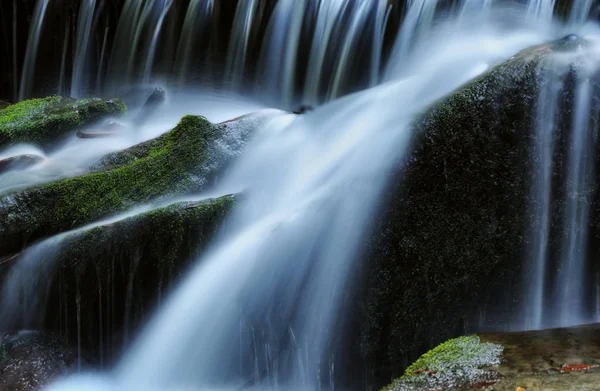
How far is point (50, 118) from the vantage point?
6773 mm

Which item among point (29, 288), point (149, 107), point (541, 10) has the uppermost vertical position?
point (541, 10)

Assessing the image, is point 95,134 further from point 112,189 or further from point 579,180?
point 579,180

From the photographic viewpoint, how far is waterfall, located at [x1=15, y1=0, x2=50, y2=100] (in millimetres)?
10586

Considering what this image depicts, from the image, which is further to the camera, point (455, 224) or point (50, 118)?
point (50, 118)

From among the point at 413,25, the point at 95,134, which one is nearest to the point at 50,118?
the point at 95,134

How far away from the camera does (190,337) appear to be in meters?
4.46

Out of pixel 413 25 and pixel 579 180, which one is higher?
pixel 413 25

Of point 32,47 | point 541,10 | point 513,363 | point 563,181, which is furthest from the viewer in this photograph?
point 32,47

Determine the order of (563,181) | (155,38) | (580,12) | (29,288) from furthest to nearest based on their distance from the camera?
(155,38) < (580,12) < (29,288) < (563,181)

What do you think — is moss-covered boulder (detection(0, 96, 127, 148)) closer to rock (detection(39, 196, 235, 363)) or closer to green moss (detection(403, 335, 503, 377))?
rock (detection(39, 196, 235, 363))

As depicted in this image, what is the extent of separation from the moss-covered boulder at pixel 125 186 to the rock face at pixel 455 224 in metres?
1.64

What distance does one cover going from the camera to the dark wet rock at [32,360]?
443 centimetres

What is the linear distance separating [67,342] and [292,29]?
522 cm

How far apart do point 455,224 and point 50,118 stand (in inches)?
174
